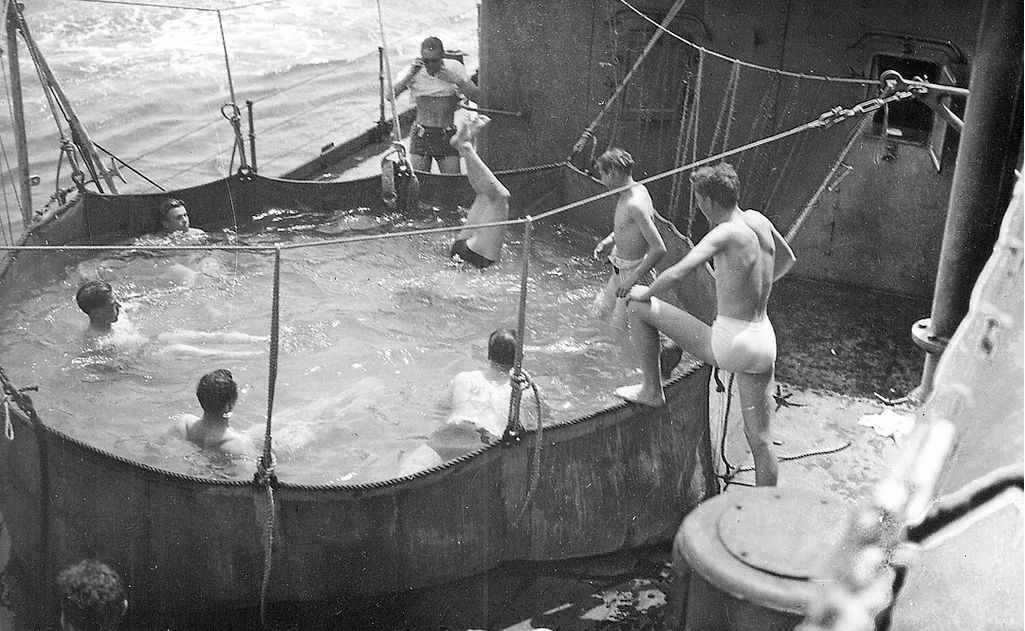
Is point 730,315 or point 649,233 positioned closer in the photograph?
point 730,315

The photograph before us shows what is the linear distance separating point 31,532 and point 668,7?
795 cm

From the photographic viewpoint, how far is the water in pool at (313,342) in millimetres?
7754

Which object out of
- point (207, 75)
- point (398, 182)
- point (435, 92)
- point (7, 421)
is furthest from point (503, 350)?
point (207, 75)

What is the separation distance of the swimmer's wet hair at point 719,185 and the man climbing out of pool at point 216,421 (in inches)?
124

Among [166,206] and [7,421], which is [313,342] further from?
[7,421]

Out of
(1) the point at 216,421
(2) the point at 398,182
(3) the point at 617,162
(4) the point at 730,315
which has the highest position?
(3) the point at 617,162

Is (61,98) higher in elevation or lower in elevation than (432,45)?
lower

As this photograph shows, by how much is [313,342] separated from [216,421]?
2.88 meters

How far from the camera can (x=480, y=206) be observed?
9.40 metres

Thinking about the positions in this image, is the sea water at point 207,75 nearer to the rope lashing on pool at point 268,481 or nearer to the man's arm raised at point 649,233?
the man's arm raised at point 649,233

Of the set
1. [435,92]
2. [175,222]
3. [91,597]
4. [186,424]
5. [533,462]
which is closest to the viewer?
[91,597]

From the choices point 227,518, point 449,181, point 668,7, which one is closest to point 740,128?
point 668,7

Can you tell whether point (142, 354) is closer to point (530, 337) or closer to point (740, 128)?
point (530, 337)

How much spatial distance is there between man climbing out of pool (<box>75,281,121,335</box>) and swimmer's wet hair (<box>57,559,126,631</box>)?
362cm
